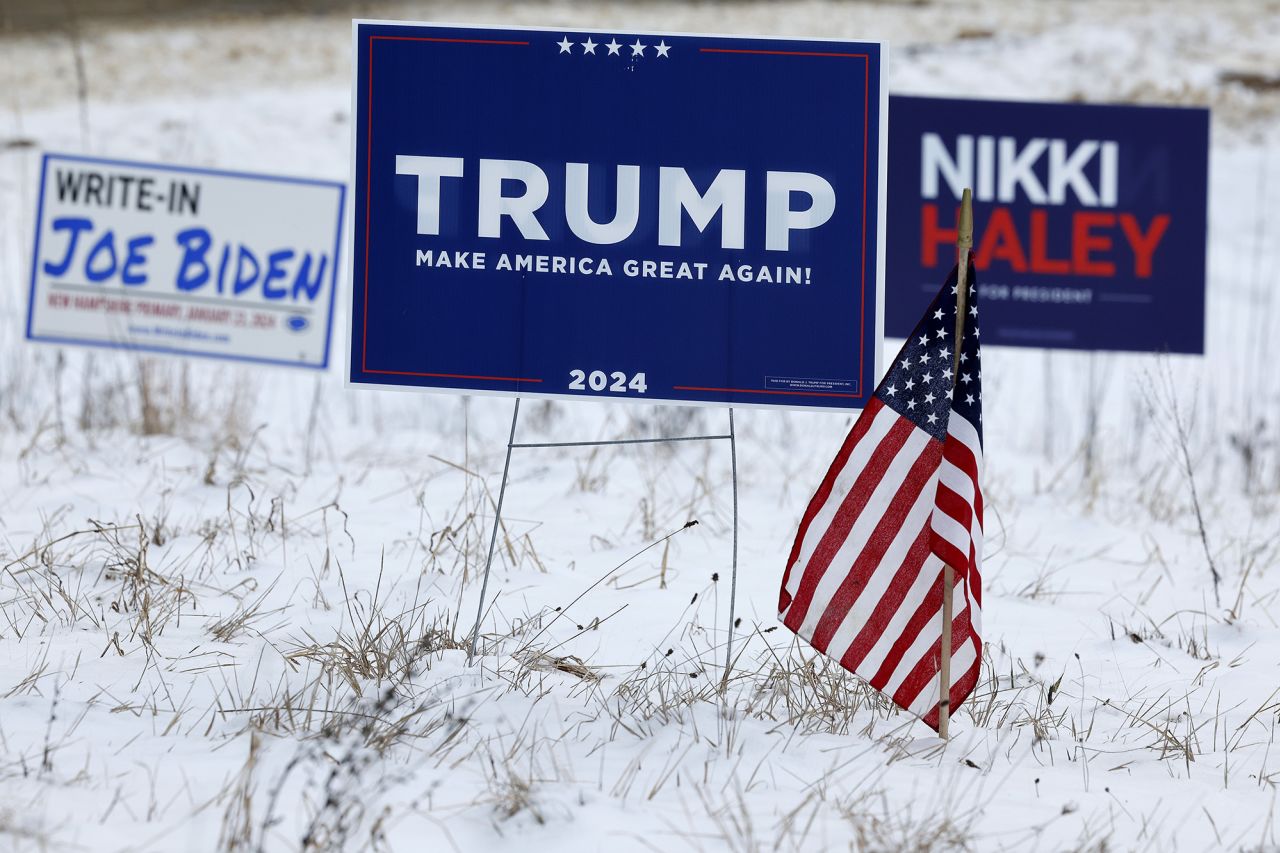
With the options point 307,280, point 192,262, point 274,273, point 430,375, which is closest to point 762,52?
point 430,375

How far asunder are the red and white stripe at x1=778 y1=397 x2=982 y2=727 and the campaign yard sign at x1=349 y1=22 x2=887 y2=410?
1.50 feet

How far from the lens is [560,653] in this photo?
340 cm

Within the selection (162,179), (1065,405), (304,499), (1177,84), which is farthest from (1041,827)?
(1177,84)

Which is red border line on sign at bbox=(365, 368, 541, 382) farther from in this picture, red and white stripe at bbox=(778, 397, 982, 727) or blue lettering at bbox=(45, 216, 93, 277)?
blue lettering at bbox=(45, 216, 93, 277)

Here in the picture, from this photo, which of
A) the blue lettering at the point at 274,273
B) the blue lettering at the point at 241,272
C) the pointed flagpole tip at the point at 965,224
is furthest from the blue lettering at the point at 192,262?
the pointed flagpole tip at the point at 965,224

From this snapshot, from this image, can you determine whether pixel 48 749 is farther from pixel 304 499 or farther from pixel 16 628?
pixel 304 499

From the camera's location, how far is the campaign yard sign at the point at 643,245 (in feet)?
10.7

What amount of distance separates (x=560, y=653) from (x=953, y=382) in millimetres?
1474

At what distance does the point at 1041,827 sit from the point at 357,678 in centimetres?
181

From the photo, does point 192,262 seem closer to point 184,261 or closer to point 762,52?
point 184,261

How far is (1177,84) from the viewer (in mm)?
17156

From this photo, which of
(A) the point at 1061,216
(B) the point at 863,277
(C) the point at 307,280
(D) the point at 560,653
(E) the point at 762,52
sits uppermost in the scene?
(A) the point at 1061,216

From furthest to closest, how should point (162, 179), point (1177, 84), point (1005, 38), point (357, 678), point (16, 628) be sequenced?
point (1005, 38) → point (1177, 84) → point (162, 179) → point (16, 628) → point (357, 678)

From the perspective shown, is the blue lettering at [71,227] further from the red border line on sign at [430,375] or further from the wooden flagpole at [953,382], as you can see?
the wooden flagpole at [953,382]
